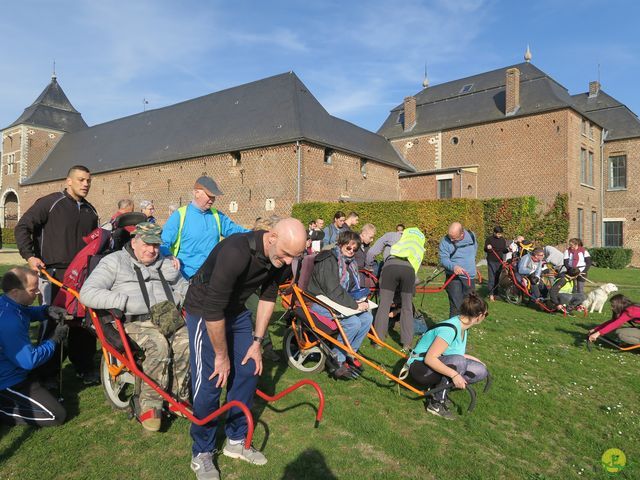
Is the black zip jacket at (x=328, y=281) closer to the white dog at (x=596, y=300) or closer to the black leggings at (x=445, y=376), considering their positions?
the black leggings at (x=445, y=376)

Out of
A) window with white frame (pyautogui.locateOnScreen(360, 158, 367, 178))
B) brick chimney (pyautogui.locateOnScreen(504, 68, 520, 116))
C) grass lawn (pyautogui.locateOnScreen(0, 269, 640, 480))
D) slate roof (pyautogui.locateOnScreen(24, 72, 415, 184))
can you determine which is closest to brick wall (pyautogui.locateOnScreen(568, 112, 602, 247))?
brick chimney (pyautogui.locateOnScreen(504, 68, 520, 116))

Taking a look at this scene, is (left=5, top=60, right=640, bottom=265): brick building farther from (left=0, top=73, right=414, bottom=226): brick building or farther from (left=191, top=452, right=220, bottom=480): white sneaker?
(left=191, top=452, right=220, bottom=480): white sneaker

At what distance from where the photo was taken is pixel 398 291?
A: 259 inches

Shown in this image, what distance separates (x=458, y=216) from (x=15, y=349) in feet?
59.5

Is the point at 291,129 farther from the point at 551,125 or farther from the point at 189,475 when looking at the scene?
the point at 189,475

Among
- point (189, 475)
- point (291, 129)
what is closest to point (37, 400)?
point (189, 475)

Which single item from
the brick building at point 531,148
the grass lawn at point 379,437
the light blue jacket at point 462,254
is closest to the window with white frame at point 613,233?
the brick building at point 531,148

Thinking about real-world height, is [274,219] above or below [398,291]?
above

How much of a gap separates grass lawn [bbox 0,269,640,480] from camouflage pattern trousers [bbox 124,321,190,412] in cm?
30

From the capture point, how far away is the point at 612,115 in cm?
3256

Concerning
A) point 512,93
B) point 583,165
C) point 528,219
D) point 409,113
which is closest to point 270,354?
point 528,219

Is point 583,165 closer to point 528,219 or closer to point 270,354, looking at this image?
point 528,219

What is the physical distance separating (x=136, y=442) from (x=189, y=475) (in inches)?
27.1

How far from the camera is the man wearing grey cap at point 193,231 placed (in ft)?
15.4
